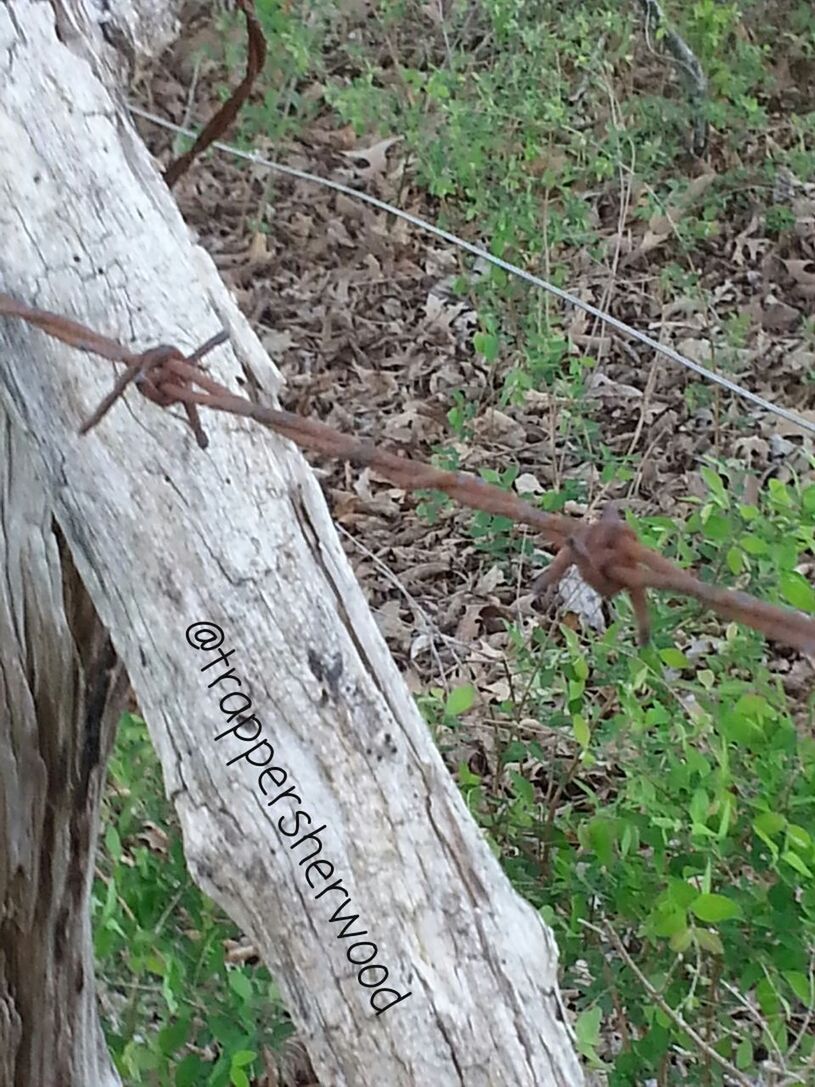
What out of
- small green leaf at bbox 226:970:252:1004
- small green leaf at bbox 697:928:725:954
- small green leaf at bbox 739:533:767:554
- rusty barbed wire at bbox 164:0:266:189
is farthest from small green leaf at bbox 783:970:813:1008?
rusty barbed wire at bbox 164:0:266:189

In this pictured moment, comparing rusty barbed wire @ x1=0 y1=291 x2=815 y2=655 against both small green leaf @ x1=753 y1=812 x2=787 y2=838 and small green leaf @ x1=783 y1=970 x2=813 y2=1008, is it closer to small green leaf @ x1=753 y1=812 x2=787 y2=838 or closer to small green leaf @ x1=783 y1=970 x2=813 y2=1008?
small green leaf @ x1=753 y1=812 x2=787 y2=838

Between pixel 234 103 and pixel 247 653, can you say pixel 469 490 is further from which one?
pixel 234 103

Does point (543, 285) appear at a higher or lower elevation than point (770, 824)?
higher

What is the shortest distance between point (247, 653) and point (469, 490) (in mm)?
198

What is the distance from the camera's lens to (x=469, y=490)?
0.78 metres

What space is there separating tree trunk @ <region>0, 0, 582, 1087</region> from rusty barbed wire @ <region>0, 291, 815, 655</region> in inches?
1.2

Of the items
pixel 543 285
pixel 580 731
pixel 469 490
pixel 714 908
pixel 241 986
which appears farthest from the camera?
pixel 543 285

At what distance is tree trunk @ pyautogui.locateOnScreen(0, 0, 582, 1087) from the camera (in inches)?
31.3

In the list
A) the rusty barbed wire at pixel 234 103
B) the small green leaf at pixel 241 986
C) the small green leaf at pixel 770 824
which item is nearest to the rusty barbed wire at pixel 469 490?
the rusty barbed wire at pixel 234 103

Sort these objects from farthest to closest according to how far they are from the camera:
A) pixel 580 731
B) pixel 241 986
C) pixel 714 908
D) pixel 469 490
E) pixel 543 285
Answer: pixel 543 285 → pixel 580 731 → pixel 241 986 → pixel 714 908 → pixel 469 490

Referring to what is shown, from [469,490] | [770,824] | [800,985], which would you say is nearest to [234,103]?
[469,490]

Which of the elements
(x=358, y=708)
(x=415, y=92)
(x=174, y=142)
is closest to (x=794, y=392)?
(x=415, y=92)

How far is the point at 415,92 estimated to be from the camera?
415cm

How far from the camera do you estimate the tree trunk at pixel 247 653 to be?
0.79 meters
